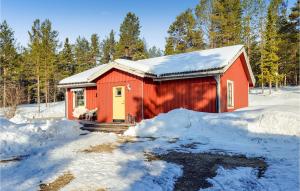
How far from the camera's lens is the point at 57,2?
24781 millimetres

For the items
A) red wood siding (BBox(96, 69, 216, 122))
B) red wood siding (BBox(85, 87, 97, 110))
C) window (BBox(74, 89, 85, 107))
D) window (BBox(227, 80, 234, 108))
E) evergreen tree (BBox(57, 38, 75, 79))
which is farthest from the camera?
evergreen tree (BBox(57, 38, 75, 79))

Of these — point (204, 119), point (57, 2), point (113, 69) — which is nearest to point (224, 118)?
point (204, 119)

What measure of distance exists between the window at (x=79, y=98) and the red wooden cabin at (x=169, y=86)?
3.40 m

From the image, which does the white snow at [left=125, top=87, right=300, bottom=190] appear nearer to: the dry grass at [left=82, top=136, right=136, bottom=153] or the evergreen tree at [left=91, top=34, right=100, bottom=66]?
the dry grass at [left=82, top=136, right=136, bottom=153]

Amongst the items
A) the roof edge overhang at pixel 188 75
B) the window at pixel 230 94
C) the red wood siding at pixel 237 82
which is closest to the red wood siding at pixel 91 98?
the roof edge overhang at pixel 188 75

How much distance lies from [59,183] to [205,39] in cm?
3530

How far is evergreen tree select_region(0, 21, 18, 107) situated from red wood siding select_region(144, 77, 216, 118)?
31769mm

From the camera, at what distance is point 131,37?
43.0m

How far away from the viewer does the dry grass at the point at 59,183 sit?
17.7 ft

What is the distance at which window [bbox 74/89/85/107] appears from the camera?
1980cm

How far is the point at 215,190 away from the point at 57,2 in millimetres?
24159

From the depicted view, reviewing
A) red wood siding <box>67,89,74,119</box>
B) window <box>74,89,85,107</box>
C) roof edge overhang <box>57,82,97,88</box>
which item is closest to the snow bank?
roof edge overhang <box>57,82,97,88</box>

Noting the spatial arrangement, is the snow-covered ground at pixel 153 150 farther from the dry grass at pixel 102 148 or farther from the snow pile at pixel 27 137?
the dry grass at pixel 102 148

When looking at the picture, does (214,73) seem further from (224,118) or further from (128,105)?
(128,105)
